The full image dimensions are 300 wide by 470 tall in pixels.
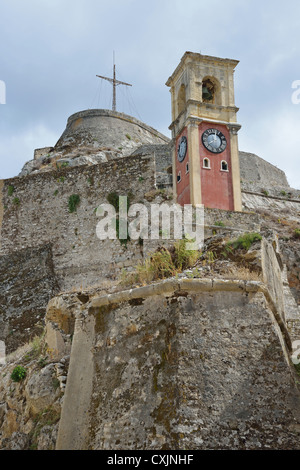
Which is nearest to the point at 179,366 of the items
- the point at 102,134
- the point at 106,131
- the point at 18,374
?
the point at 18,374

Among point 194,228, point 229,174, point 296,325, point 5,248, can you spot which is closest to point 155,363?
point 296,325

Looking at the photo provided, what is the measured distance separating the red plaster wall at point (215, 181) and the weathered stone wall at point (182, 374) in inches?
585

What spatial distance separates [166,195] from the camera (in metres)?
16.1

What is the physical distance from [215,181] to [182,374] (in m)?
16.8

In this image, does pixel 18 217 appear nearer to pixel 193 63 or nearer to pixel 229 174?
pixel 229 174

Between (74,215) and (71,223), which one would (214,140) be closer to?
(74,215)

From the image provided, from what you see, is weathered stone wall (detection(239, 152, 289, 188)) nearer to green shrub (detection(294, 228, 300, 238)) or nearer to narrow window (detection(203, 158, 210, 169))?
green shrub (detection(294, 228, 300, 238))

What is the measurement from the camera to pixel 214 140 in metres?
24.6

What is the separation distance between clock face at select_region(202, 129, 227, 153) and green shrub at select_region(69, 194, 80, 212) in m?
8.70

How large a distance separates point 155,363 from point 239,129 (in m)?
18.4

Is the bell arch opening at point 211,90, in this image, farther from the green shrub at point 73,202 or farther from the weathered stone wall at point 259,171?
the weathered stone wall at point 259,171

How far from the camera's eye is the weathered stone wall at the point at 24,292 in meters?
14.9

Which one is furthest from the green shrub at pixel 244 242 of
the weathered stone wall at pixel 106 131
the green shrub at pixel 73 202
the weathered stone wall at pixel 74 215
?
the weathered stone wall at pixel 106 131
